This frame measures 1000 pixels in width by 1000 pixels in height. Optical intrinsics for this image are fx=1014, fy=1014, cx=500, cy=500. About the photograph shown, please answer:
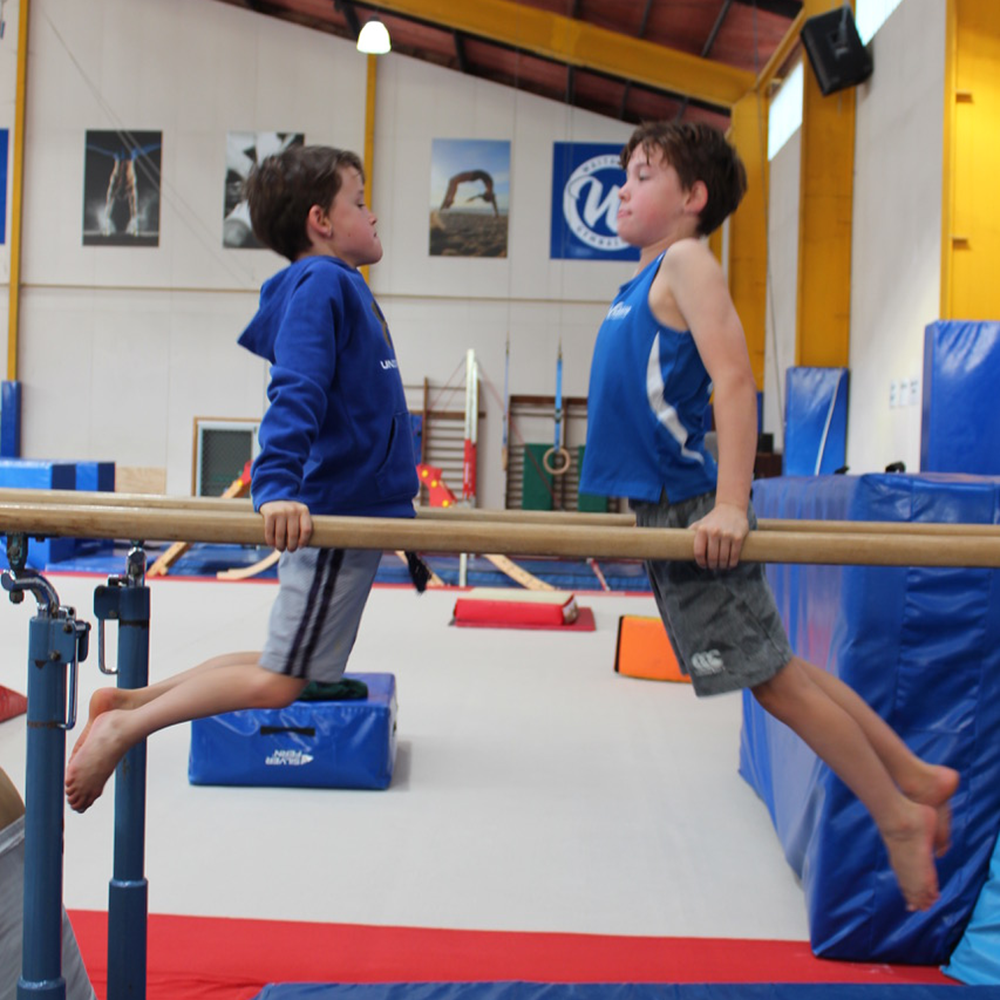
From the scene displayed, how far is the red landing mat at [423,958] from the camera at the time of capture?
78.4 inches

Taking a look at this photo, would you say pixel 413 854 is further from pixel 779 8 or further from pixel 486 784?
pixel 779 8

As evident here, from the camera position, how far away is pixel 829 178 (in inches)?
336

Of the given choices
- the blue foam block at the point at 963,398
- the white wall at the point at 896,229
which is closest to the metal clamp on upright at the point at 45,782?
the blue foam block at the point at 963,398

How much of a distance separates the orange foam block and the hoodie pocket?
3242mm

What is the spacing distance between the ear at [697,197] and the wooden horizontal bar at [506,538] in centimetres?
62

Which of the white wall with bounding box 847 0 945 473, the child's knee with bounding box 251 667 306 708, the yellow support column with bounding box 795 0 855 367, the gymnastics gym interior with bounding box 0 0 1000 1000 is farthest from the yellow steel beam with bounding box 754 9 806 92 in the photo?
the child's knee with bounding box 251 667 306 708

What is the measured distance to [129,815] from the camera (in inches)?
71.1

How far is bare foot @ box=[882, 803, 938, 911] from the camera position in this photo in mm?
1577

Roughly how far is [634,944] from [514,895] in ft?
1.11

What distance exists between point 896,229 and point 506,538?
678cm

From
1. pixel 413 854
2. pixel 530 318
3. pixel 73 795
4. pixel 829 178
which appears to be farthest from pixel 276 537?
pixel 530 318

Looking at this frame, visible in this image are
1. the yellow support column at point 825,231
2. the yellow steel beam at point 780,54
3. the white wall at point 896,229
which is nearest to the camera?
the white wall at point 896,229

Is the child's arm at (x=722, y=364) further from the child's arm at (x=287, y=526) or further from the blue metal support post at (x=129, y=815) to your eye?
the blue metal support post at (x=129, y=815)

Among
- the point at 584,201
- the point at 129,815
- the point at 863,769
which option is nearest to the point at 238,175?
the point at 584,201
